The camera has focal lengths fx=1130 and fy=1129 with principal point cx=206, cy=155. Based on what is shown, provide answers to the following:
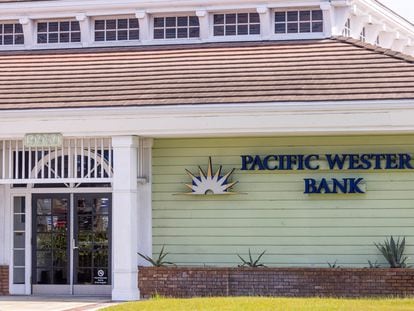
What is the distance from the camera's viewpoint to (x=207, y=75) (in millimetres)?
23672

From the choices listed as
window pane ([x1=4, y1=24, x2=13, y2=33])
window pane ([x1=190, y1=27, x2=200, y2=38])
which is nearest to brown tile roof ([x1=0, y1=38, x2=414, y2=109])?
window pane ([x1=190, y1=27, x2=200, y2=38])

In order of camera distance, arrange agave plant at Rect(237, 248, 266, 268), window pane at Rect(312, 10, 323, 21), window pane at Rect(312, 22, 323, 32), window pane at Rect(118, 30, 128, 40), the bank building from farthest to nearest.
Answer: window pane at Rect(118, 30, 128, 40), window pane at Rect(312, 10, 323, 21), window pane at Rect(312, 22, 323, 32), agave plant at Rect(237, 248, 266, 268), the bank building

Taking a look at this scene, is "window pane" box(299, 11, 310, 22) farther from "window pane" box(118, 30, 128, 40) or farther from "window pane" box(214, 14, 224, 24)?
"window pane" box(118, 30, 128, 40)

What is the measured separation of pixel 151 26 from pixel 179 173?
4276 millimetres

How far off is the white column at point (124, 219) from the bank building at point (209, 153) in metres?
0.03

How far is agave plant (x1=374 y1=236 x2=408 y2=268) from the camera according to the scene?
72.8 ft

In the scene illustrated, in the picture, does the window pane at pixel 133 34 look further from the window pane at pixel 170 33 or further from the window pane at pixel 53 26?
the window pane at pixel 53 26

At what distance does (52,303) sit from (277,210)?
→ 4913 millimetres

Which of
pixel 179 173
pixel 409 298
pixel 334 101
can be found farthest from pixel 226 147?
pixel 409 298

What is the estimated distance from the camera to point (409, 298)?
20656mm

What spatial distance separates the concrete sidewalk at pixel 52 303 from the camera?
69.6ft

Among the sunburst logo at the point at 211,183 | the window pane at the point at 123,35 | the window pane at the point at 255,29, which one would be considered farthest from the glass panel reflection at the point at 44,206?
the window pane at the point at 255,29

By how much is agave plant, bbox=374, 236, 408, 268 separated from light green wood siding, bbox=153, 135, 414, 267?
174mm

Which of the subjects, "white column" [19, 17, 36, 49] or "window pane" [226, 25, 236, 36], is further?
"white column" [19, 17, 36, 49]
